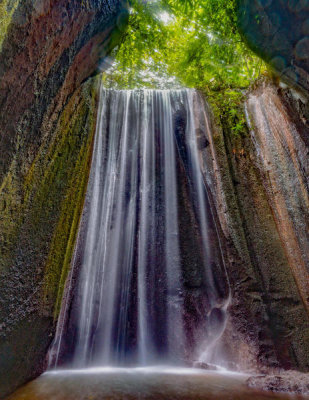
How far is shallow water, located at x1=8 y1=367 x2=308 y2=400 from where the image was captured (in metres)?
2.98

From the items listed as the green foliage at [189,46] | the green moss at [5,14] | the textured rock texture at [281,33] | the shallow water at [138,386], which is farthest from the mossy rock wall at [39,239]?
the textured rock texture at [281,33]

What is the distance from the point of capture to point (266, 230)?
17.3 ft

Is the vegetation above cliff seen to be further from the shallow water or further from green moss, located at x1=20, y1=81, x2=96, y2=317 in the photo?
the shallow water

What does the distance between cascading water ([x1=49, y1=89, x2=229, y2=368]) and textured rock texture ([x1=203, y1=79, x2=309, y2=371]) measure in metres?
0.37

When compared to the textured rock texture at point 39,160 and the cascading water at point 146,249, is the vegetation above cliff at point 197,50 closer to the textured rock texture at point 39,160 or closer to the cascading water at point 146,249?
the cascading water at point 146,249

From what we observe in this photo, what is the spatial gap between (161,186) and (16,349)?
420cm

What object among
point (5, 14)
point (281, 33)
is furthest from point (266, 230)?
point (5, 14)

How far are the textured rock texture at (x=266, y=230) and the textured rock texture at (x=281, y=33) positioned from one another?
95 centimetres

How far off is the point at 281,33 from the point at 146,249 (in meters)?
4.40

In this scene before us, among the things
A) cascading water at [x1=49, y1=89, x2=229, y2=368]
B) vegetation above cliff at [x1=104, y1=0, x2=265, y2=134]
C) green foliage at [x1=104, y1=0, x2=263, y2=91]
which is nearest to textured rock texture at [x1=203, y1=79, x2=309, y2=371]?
cascading water at [x1=49, y1=89, x2=229, y2=368]

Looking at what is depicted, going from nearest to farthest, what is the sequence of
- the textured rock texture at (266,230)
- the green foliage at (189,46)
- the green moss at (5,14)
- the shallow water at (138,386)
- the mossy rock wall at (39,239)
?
the green moss at (5,14), the mossy rock wall at (39,239), the shallow water at (138,386), the textured rock texture at (266,230), the green foliage at (189,46)

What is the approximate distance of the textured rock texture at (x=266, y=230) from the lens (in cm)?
462

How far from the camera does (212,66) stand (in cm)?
614

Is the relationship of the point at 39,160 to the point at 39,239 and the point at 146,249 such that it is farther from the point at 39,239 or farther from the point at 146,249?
the point at 146,249
